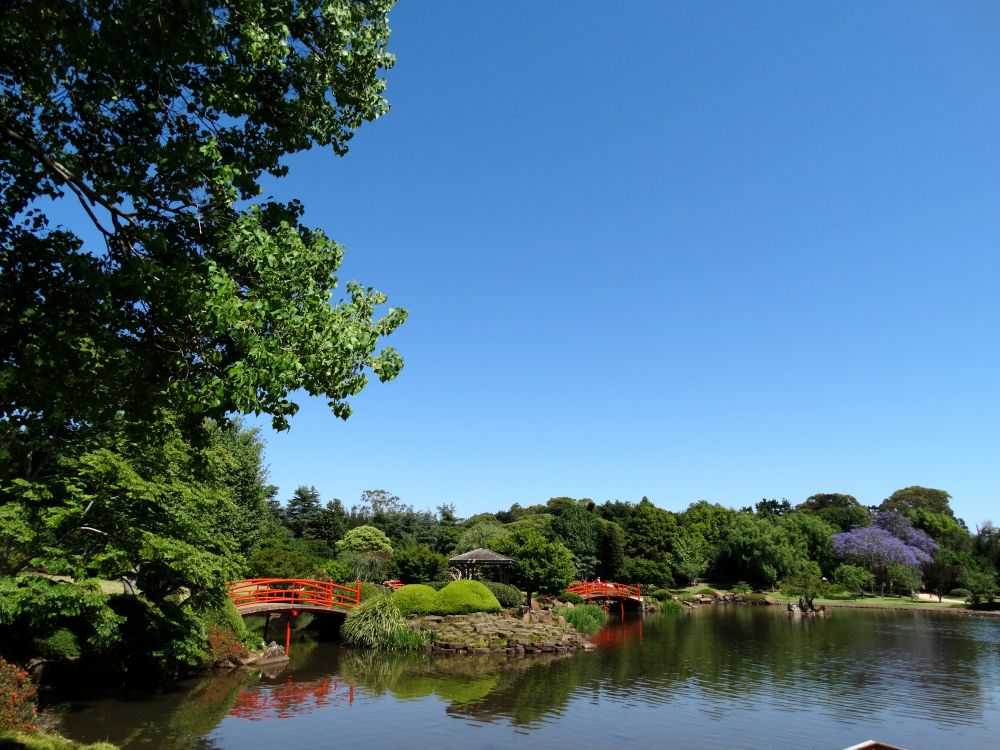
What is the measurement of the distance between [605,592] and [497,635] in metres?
18.6

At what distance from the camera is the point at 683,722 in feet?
49.6

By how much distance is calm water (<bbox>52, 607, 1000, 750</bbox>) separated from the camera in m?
13.8

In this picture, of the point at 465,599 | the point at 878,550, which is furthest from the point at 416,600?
the point at 878,550

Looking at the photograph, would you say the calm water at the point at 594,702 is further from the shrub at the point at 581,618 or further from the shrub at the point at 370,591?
the shrub at the point at 581,618

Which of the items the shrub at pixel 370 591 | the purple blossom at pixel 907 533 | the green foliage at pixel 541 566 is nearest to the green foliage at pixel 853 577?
the purple blossom at pixel 907 533

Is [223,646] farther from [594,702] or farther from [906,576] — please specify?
[906,576]

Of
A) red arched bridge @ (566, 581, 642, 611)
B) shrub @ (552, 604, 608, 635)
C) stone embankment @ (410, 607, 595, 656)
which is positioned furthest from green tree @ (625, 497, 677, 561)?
stone embankment @ (410, 607, 595, 656)

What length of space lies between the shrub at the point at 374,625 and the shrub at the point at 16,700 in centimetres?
1453

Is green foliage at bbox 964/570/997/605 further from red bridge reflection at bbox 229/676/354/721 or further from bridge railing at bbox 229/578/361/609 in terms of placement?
red bridge reflection at bbox 229/676/354/721

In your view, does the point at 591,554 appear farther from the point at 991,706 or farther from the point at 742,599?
the point at 991,706

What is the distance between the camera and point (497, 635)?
26781 mm

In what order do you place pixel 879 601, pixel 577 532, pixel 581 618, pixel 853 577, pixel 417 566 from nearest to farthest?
pixel 581 618 → pixel 417 566 → pixel 879 601 → pixel 853 577 → pixel 577 532

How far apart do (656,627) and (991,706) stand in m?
19.4

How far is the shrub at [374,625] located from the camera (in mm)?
26391
